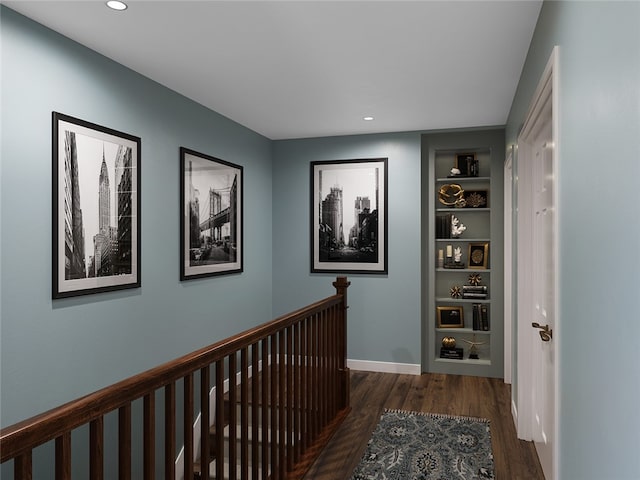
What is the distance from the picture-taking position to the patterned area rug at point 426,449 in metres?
2.82

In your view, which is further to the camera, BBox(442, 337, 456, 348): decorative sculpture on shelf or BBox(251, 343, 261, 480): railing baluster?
BBox(442, 337, 456, 348): decorative sculpture on shelf

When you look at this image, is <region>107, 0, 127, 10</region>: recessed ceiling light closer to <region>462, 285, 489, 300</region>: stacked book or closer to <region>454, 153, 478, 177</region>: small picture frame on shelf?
<region>454, 153, 478, 177</region>: small picture frame on shelf

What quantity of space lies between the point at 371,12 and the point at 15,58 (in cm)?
171

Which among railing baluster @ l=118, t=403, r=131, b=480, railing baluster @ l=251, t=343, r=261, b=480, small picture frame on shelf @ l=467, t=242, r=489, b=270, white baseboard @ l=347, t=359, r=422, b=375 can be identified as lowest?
white baseboard @ l=347, t=359, r=422, b=375

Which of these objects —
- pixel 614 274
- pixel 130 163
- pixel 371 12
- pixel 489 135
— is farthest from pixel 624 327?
pixel 489 135

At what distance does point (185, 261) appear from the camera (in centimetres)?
369

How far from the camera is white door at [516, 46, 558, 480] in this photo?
→ 8.08ft

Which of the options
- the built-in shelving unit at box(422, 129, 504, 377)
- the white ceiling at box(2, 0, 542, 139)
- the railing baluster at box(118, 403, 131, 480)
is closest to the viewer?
the railing baluster at box(118, 403, 131, 480)

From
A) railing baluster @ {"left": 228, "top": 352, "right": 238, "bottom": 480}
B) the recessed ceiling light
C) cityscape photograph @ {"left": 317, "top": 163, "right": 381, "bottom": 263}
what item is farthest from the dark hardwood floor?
the recessed ceiling light

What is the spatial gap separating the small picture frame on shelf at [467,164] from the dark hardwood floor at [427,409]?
6.71 feet

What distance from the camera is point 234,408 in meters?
2.09

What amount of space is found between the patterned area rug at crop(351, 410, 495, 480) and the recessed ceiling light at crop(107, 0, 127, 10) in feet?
9.01

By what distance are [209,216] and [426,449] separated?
2.44m

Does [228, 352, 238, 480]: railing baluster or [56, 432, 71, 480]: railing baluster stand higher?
[56, 432, 71, 480]: railing baluster
